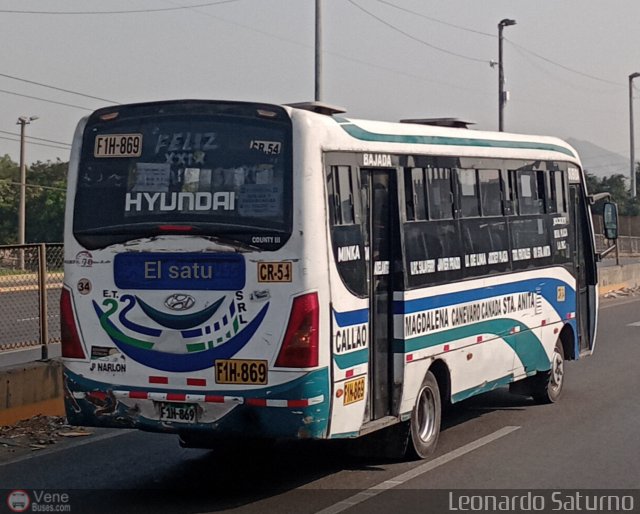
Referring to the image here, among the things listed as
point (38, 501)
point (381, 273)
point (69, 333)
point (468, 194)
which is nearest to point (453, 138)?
point (468, 194)

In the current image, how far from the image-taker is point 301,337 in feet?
26.0

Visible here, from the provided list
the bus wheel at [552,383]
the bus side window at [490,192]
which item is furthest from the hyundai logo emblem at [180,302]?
the bus wheel at [552,383]

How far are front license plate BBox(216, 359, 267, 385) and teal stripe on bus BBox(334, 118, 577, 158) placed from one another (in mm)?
1965

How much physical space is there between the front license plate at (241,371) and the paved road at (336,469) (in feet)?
2.97

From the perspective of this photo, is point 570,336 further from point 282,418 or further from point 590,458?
point 282,418

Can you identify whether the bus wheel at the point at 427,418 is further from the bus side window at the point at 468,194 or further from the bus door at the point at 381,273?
the bus side window at the point at 468,194

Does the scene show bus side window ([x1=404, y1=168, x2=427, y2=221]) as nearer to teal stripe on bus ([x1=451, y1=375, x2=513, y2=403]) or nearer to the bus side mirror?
teal stripe on bus ([x1=451, y1=375, x2=513, y2=403])

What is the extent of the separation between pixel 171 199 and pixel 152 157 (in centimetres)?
38

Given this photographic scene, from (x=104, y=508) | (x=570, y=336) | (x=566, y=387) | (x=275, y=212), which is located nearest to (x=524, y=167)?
(x=570, y=336)

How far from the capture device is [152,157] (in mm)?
8500

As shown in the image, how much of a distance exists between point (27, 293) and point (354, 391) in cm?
531

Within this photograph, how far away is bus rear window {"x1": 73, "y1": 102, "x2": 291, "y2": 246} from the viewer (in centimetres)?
815

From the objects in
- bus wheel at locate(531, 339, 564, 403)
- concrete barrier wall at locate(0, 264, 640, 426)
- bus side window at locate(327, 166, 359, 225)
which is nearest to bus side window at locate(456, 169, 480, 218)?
bus side window at locate(327, 166, 359, 225)

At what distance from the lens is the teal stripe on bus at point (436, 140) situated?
346 inches
